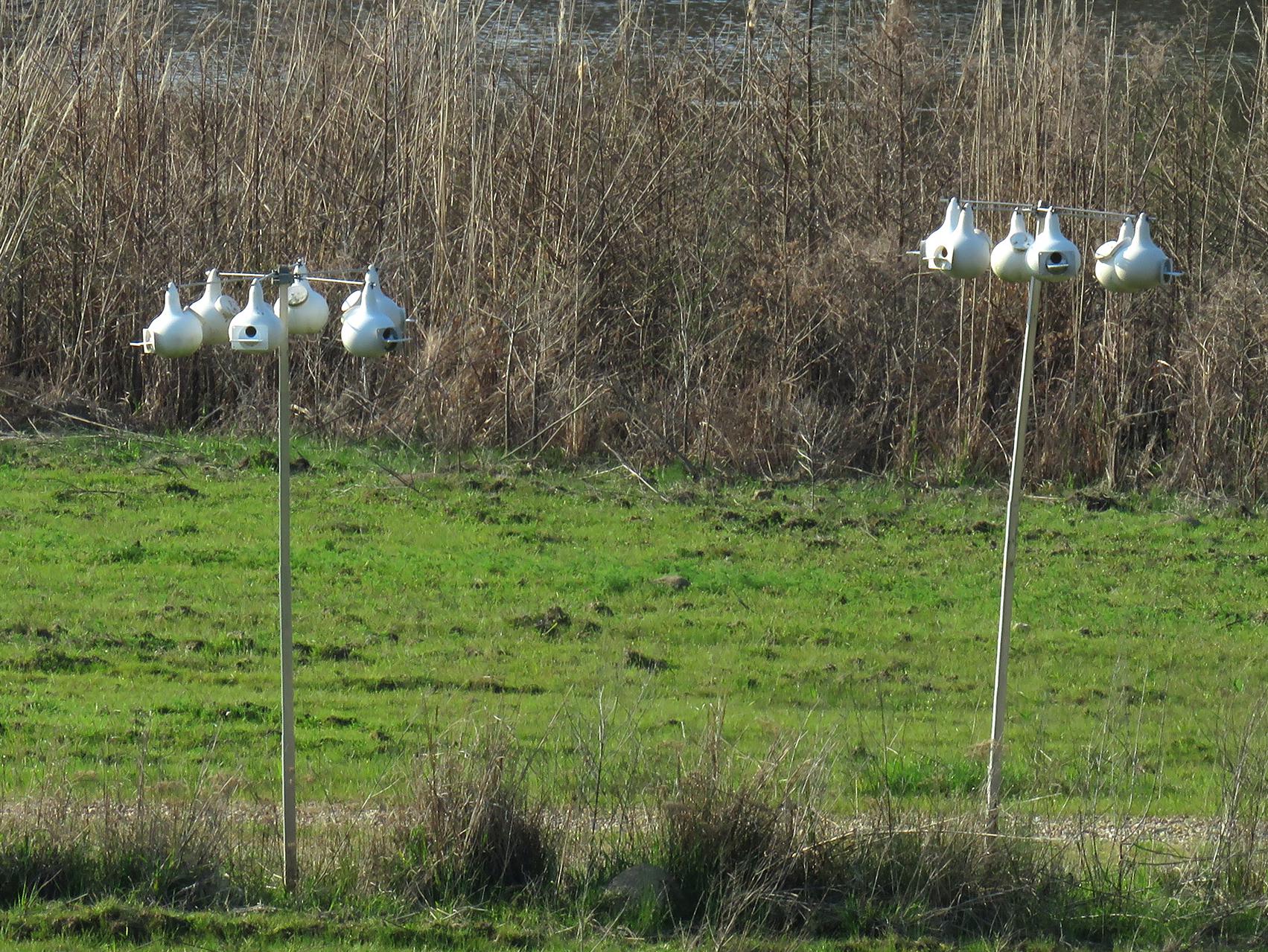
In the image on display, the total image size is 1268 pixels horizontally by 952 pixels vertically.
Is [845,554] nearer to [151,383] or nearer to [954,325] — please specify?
[954,325]

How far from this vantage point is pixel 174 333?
532 cm

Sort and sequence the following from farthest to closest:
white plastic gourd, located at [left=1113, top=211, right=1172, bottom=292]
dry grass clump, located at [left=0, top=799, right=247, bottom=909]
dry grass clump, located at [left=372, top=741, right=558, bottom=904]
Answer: white plastic gourd, located at [left=1113, top=211, right=1172, bottom=292] → dry grass clump, located at [left=372, top=741, right=558, bottom=904] → dry grass clump, located at [left=0, top=799, right=247, bottom=909]

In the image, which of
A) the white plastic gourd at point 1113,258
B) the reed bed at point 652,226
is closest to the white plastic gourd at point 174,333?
the white plastic gourd at point 1113,258

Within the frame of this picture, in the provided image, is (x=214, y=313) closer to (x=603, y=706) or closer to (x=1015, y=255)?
(x=1015, y=255)

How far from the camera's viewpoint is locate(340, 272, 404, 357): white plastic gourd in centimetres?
531

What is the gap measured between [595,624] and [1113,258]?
427 centimetres

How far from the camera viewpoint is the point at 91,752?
7.10 m

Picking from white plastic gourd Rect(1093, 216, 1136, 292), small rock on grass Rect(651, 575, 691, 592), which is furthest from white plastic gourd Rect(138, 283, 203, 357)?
small rock on grass Rect(651, 575, 691, 592)

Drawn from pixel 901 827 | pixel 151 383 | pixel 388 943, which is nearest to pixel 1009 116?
pixel 151 383

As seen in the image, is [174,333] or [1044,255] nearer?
[174,333]

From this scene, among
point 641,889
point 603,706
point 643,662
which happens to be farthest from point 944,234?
point 643,662

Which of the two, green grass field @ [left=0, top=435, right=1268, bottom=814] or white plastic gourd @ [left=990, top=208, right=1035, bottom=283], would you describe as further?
green grass field @ [left=0, top=435, right=1268, bottom=814]

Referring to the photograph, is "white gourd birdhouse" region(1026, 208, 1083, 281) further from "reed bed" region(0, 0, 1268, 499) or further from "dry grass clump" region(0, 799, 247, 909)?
"reed bed" region(0, 0, 1268, 499)

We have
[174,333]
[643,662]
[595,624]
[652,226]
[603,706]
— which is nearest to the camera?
[174,333]
